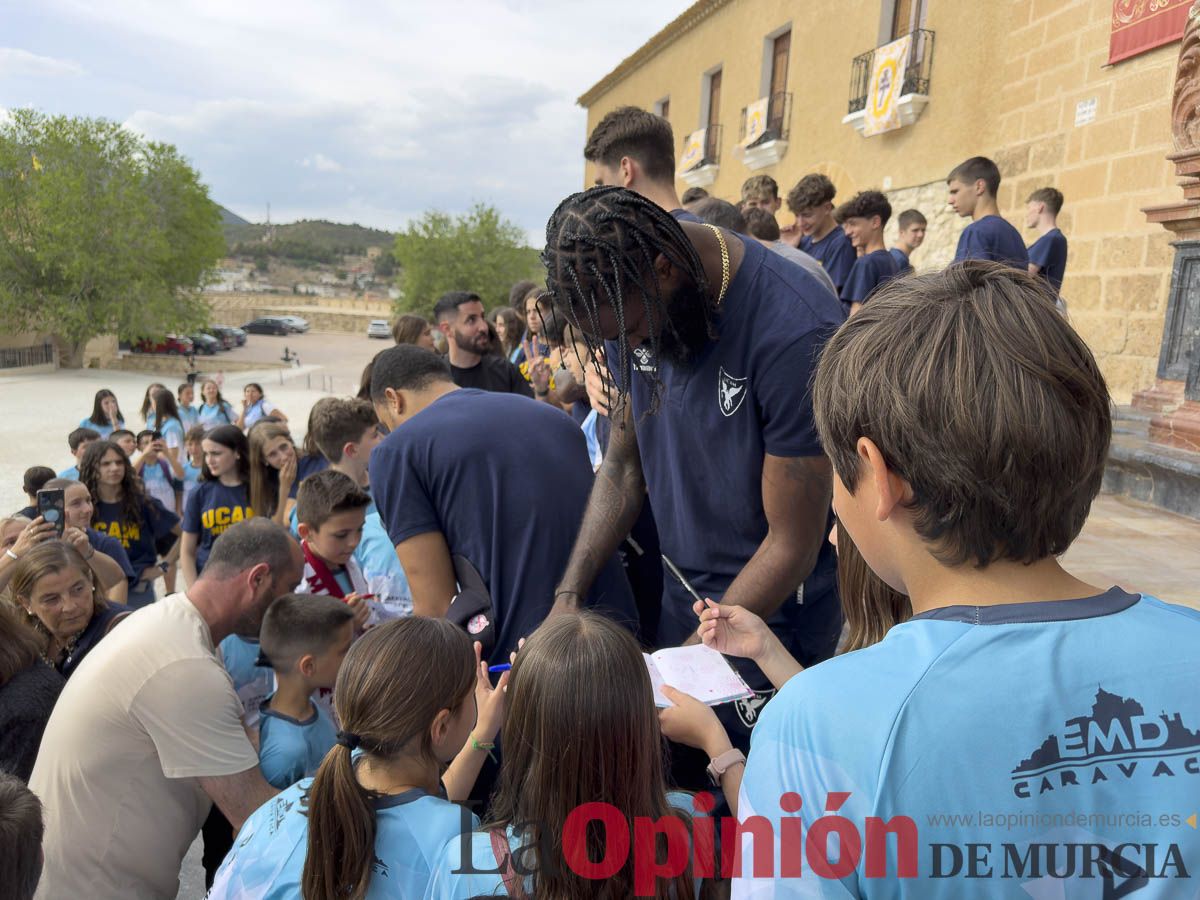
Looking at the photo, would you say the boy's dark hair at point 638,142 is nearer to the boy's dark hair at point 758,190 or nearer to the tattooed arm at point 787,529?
the tattooed arm at point 787,529

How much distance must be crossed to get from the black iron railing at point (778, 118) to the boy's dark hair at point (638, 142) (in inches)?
581

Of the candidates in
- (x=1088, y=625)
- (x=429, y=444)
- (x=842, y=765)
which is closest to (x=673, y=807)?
(x=842, y=765)

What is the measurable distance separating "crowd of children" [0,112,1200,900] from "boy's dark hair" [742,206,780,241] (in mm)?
1835

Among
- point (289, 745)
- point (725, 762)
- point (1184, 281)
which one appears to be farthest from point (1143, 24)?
point (289, 745)

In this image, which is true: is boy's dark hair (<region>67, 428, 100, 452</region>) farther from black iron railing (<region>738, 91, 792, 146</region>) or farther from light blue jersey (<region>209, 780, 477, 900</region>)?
black iron railing (<region>738, 91, 792, 146</region>)

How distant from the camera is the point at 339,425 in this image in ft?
14.1

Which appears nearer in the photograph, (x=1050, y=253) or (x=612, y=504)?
(x=612, y=504)

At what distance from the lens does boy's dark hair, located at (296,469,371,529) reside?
335 centimetres

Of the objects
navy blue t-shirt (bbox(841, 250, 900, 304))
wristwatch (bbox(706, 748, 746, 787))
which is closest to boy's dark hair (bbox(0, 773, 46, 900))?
wristwatch (bbox(706, 748, 746, 787))

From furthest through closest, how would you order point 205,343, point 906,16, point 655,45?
point 205,343
point 655,45
point 906,16

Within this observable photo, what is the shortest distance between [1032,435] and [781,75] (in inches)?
713

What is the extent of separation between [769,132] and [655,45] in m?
8.10

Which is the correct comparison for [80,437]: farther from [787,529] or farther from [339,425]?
[787,529]

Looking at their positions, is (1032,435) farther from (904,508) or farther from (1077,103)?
(1077,103)
